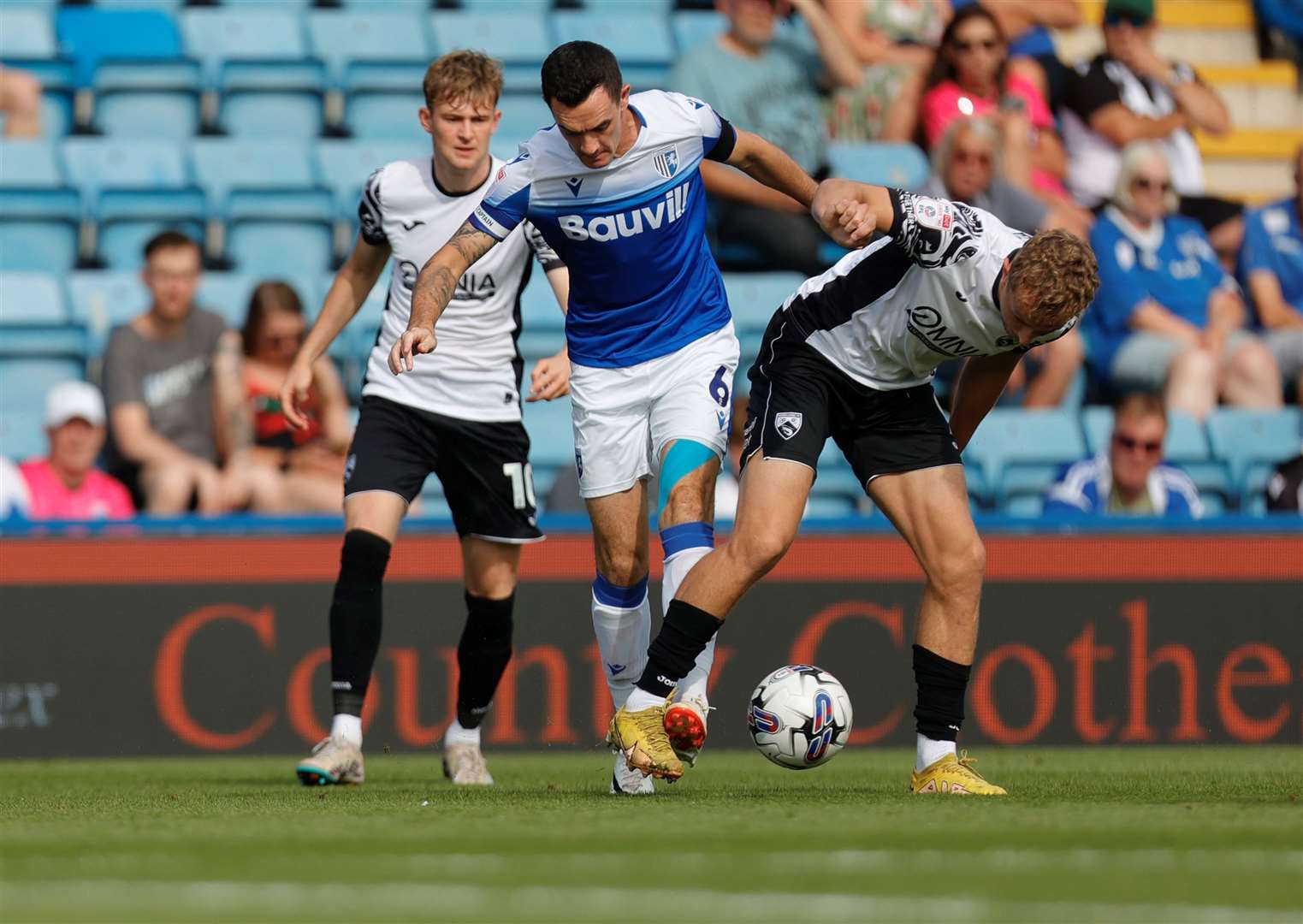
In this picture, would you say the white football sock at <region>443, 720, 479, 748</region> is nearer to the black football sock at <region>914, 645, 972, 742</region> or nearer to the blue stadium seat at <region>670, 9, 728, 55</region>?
the black football sock at <region>914, 645, 972, 742</region>

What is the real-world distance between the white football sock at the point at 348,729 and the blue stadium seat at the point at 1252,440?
614 centimetres

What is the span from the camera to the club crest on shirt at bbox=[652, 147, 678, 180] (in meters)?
6.72

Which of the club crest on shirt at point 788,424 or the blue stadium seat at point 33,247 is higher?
the blue stadium seat at point 33,247

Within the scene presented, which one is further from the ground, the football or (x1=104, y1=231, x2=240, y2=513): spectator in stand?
(x1=104, y1=231, x2=240, y2=513): spectator in stand

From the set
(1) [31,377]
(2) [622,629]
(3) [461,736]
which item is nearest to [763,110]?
(1) [31,377]

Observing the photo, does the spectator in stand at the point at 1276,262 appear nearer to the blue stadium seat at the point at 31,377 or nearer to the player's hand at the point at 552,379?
the player's hand at the point at 552,379

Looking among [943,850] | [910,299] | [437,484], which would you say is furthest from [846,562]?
[943,850]

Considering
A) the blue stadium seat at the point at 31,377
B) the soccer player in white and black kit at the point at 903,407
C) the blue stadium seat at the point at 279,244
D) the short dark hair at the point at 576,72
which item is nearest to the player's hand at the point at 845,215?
the soccer player in white and black kit at the point at 903,407

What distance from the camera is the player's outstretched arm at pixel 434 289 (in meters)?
6.19

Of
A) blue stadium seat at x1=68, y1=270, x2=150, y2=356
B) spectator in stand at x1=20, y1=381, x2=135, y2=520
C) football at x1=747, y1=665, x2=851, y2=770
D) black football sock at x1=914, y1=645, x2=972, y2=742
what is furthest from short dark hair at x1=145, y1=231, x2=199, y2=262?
black football sock at x1=914, y1=645, x2=972, y2=742

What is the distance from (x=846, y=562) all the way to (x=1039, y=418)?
2.20 metres

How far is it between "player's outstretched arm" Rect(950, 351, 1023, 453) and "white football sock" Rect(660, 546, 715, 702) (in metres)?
0.98

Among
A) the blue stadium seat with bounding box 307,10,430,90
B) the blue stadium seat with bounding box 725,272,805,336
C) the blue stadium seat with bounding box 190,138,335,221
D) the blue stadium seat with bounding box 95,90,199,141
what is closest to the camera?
the blue stadium seat with bounding box 725,272,805,336

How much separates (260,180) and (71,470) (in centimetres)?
301
